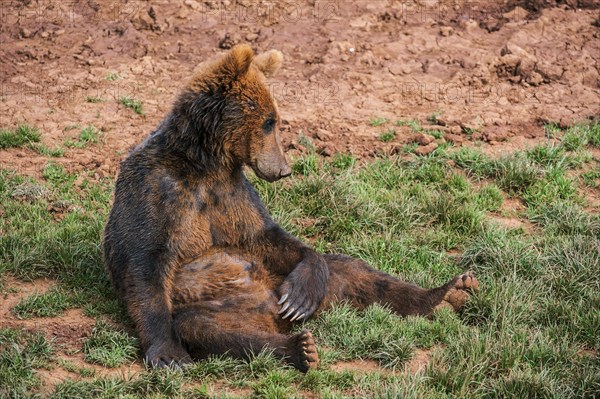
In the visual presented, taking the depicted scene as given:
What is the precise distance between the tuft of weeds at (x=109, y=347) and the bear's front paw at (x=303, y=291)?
1.03 meters

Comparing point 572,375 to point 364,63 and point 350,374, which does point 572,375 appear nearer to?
point 350,374

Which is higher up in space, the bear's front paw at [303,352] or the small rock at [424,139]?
the small rock at [424,139]

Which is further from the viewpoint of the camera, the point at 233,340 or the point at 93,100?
the point at 93,100

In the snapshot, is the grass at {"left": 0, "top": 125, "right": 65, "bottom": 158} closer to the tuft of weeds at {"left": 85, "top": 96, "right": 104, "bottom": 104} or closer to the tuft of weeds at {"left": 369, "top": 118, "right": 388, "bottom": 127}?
the tuft of weeds at {"left": 85, "top": 96, "right": 104, "bottom": 104}

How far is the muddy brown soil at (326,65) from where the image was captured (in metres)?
9.09

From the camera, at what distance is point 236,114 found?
20.6ft

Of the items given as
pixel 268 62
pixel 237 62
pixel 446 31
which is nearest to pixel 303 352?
pixel 237 62

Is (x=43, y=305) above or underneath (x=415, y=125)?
underneath

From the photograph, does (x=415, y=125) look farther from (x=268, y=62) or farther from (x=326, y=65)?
(x=268, y=62)

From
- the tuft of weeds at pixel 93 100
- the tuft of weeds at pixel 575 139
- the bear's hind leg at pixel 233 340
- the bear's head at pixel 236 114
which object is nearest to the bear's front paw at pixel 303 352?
the bear's hind leg at pixel 233 340

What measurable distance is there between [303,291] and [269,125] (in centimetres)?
115

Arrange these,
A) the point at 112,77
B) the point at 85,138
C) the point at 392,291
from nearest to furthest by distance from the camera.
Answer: the point at 392,291
the point at 85,138
the point at 112,77

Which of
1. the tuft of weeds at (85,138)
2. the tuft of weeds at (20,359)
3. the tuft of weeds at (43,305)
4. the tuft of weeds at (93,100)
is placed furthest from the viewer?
the tuft of weeds at (93,100)

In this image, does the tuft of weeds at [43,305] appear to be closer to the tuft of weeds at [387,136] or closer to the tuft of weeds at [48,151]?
the tuft of weeds at [48,151]
